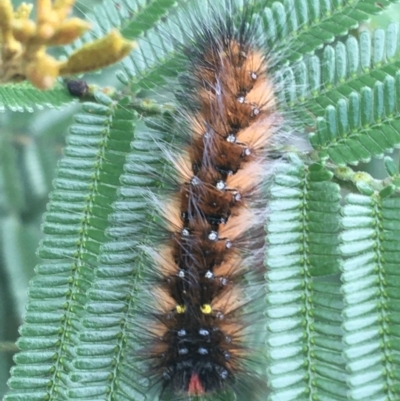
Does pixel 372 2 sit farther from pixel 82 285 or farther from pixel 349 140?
pixel 82 285

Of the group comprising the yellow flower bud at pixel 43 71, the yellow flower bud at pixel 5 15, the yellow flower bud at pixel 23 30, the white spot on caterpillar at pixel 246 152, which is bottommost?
the white spot on caterpillar at pixel 246 152

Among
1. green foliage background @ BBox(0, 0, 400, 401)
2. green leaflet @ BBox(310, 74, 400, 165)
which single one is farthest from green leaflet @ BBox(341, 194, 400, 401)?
green leaflet @ BBox(310, 74, 400, 165)

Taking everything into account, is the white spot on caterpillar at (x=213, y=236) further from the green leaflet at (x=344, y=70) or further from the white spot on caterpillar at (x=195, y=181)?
the green leaflet at (x=344, y=70)

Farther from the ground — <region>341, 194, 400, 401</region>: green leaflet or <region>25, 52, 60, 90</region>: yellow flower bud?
<region>25, 52, 60, 90</region>: yellow flower bud

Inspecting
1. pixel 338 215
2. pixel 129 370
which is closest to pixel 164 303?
pixel 129 370

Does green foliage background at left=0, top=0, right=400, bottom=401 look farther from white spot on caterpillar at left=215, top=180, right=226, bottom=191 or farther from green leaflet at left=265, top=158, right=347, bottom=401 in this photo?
white spot on caterpillar at left=215, top=180, right=226, bottom=191

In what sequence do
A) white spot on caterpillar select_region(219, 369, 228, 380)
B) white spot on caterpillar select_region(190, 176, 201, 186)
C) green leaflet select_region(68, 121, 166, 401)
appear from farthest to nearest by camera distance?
white spot on caterpillar select_region(190, 176, 201, 186) → white spot on caterpillar select_region(219, 369, 228, 380) → green leaflet select_region(68, 121, 166, 401)

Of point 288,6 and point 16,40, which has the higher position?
point 16,40

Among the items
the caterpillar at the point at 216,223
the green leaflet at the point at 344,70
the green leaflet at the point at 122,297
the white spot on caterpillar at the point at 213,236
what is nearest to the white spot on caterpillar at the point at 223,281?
the caterpillar at the point at 216,223
